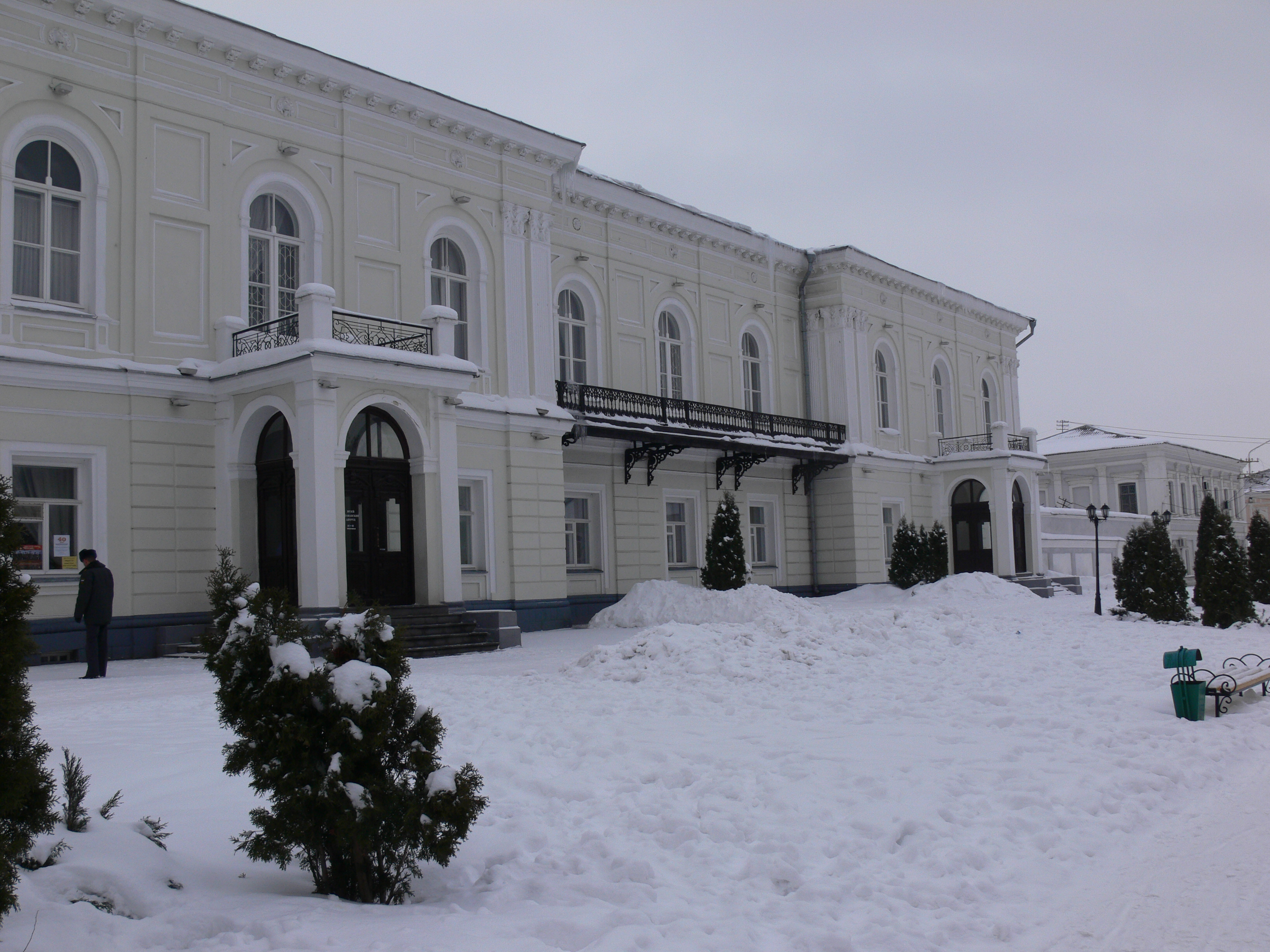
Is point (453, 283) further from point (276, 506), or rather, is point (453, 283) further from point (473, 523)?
point (276, 506)

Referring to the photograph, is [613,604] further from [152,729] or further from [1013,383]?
[1013,383]

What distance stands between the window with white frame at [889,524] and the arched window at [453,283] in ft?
51.1

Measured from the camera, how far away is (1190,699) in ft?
31.6

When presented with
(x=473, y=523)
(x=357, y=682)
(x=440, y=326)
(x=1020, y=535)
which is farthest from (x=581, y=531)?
(x=357, y=682)

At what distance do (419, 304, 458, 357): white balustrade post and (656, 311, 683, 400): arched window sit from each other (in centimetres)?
922

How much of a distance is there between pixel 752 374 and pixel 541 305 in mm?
9739

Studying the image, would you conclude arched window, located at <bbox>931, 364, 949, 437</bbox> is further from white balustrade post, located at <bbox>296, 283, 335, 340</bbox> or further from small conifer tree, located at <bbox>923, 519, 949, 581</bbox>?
white balustrade post, located at <bbox>296, 283, 335, 340</bbox>

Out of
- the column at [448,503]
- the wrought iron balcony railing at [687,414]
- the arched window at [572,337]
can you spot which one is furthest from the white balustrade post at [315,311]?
the arched window at [572,337]

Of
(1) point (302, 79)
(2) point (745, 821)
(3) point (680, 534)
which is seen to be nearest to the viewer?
(2) point (745, 821)

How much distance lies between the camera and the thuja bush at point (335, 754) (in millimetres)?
4605

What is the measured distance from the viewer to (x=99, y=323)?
598 inches

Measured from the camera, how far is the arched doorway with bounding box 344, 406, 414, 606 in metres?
16.6

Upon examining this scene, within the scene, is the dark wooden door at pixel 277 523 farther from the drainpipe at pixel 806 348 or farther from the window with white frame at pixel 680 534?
the drainpipe at pixel 806 348

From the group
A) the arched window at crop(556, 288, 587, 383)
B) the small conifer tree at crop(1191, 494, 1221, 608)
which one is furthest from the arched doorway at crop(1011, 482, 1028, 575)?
the arched window at crop(556, 288, 587, 383)
